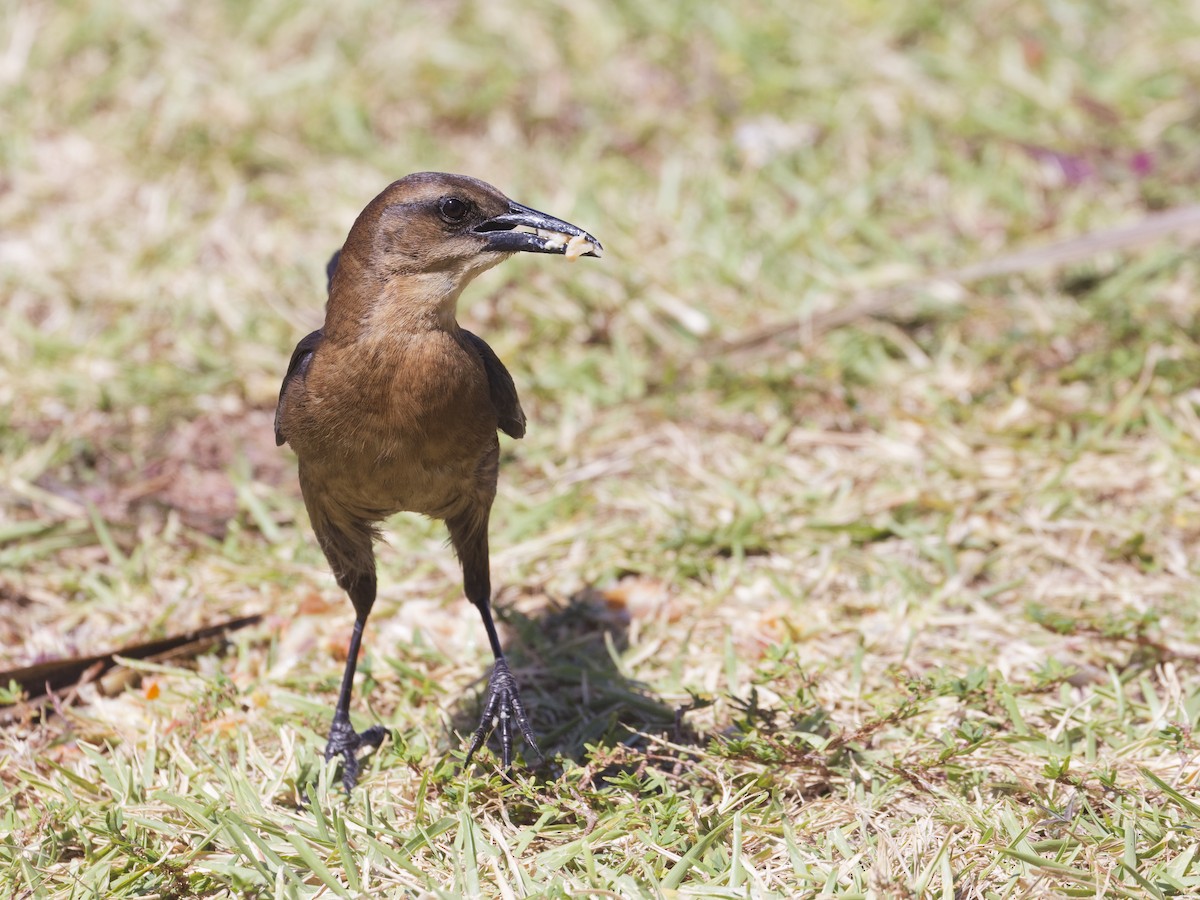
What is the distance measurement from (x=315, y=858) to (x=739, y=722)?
1.12 meters

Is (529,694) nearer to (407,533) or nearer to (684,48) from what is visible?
(407,533)

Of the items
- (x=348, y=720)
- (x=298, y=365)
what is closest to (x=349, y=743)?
(x=348, y=720)

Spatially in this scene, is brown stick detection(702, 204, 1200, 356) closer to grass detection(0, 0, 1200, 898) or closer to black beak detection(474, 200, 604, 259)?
grass detection(0, 0, 1200, 898)

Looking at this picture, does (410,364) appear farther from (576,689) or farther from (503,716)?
(576,689)

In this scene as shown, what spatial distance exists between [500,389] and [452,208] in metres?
0.55

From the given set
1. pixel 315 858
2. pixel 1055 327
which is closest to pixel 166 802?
pixel 315 858

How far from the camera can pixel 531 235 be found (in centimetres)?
360

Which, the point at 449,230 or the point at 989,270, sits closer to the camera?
the point at 449,230

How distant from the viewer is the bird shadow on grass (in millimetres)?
3838

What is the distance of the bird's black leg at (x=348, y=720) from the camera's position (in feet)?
12.4

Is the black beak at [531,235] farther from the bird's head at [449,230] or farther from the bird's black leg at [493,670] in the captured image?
the bird's black leg at [493,670]

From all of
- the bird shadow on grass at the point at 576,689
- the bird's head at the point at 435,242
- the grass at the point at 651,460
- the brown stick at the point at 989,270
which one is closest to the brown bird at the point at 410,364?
the bird's head at the point at 435,242

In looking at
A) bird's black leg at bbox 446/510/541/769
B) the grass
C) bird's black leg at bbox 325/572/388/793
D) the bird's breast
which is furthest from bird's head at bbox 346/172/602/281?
the grass

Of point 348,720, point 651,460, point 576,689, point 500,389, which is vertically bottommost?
point 576,689
